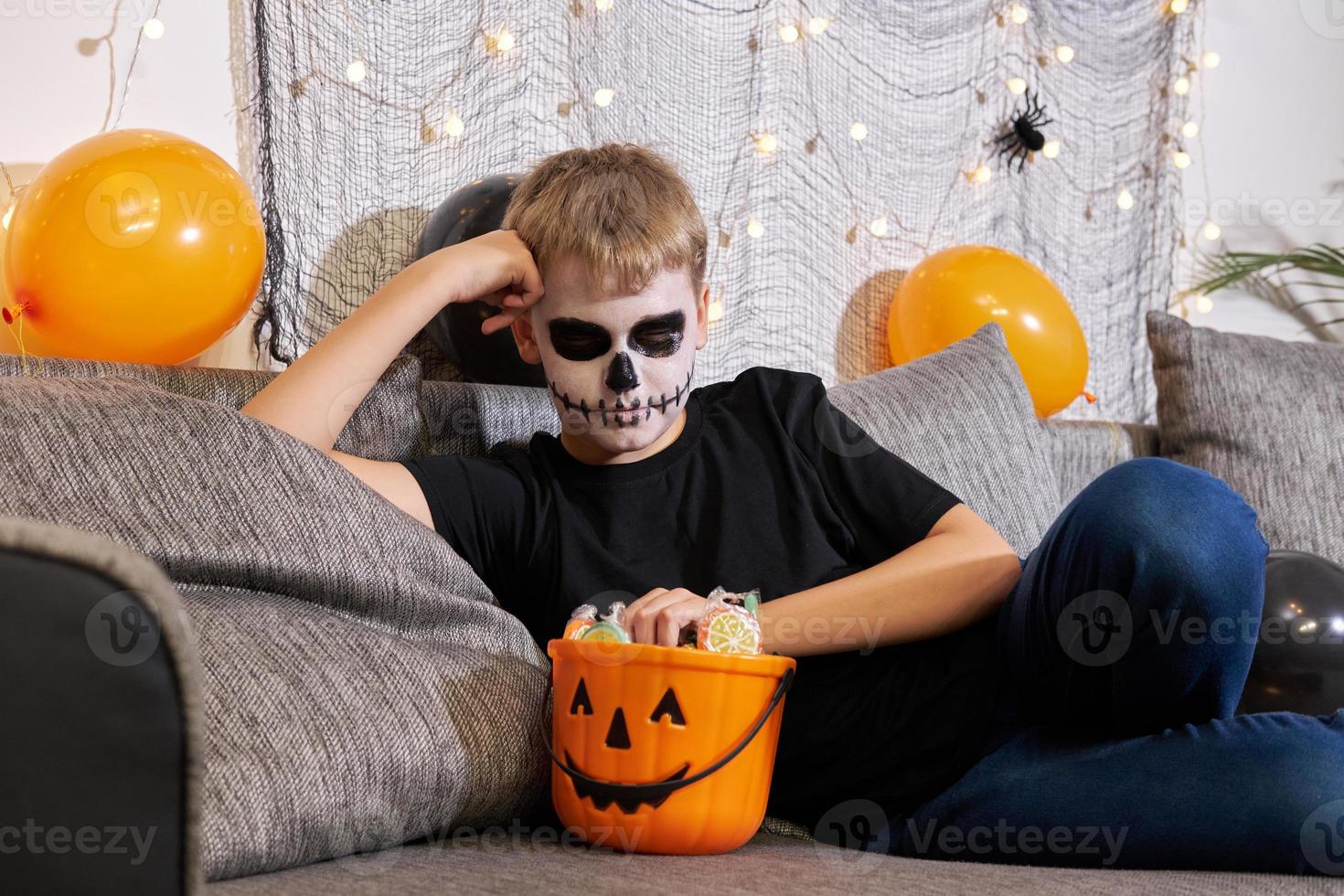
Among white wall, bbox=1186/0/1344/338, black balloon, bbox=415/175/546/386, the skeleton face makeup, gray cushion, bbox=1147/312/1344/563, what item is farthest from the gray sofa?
white wall, bbox=1186/0/1344/338

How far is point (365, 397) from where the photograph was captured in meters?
1.19

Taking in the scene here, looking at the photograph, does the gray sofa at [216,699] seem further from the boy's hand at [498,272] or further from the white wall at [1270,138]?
the white wall at [1270,138]

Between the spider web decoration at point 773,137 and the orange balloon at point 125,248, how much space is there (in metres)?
0.28

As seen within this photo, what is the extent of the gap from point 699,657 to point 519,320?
558 mm

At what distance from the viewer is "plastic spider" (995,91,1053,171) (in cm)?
228

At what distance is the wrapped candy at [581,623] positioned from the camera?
0.82 m

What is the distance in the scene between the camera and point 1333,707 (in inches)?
47.6

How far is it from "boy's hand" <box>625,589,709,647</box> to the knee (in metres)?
0.32

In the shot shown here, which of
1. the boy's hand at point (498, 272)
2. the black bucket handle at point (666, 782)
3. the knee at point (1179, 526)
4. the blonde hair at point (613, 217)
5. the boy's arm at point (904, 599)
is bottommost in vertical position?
the black bucket handle at point (666, 782)

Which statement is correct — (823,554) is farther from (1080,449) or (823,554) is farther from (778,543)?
(1080,449)

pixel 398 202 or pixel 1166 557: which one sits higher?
pixel 398 202

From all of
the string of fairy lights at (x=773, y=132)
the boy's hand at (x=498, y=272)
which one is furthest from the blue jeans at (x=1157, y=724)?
the string of fairy lights at (x=773, y=132)

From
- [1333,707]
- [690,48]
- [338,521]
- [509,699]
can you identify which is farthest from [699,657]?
[690,48]

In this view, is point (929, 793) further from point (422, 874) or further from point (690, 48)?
point (690, 48)
